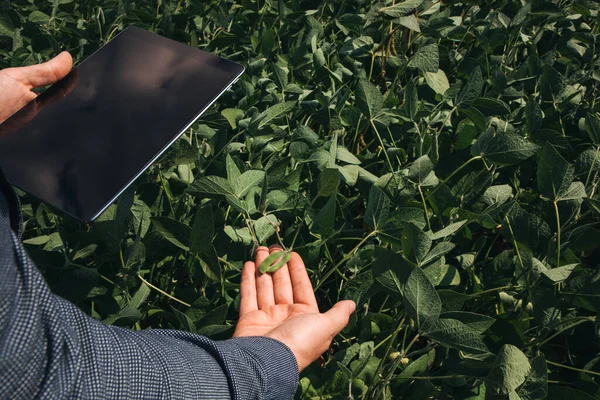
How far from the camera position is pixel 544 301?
0.82 metres

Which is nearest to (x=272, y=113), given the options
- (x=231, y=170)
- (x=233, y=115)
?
(x=233, y=115)

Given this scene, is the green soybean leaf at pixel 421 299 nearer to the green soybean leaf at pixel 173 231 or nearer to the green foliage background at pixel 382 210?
the green foliage background at pixel 382 210

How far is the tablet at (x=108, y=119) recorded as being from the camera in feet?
2.95

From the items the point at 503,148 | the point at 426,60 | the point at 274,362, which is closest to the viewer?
the point at 274,362

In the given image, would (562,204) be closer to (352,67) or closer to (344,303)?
(344,303)

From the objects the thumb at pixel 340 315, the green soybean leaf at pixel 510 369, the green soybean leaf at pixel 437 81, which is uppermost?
the green soybean leaf at pixel 437 81

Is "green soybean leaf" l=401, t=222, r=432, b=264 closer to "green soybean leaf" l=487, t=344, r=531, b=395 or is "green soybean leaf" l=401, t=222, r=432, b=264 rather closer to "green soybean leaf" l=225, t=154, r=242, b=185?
"green soybean leaf" l=487, t=344, r=531, b=395

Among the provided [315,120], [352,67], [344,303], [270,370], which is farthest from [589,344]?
[352,67]

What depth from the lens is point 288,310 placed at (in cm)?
88

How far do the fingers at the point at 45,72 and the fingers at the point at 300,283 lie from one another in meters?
0.56

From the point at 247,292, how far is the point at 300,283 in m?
0.08

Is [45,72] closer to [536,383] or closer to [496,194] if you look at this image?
[496,194]

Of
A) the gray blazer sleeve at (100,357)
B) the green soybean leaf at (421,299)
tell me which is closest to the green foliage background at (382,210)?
the green soybean leaf at (421,299)

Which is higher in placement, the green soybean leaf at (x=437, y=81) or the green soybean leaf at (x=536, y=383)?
the green soybean leaf at (x=437, y=81)
